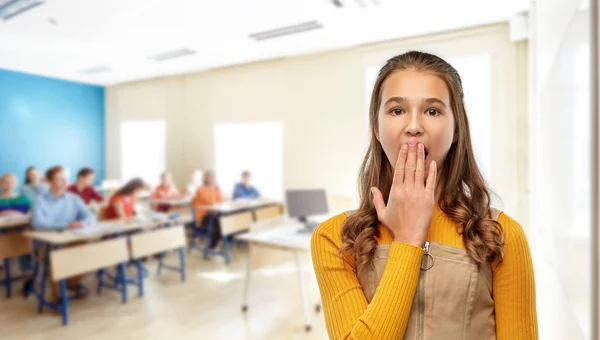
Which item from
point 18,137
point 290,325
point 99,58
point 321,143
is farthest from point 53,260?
point 18,137

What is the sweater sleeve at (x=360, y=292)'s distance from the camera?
2.22ft

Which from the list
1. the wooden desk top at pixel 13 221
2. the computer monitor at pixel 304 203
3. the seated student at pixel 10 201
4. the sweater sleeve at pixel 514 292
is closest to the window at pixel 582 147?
A: the sweater sleeve at pixel 514 292

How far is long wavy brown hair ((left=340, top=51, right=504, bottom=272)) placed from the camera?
0.75 meters

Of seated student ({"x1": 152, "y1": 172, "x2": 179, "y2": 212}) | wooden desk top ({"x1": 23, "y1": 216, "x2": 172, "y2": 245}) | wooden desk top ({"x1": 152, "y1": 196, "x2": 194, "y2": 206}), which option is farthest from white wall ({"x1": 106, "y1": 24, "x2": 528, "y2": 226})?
wooden desk top ({"x1": 23, "y1": 216, "x2": 172, "y2": 245})

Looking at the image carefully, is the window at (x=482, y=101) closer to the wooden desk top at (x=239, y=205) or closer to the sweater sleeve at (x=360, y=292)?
the wooden desk top at (x=239, y=205)

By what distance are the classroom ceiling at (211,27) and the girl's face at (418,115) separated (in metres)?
3.52

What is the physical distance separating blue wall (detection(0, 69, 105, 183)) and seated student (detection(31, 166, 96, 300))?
4.29 m

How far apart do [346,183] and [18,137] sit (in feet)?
21.0

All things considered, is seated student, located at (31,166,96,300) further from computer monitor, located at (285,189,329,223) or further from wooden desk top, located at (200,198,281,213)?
computer monitor, located at (285,189,329,223)

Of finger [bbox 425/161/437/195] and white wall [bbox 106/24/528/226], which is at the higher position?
white wall [bbox 106/24/528/226]

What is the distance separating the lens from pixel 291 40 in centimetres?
538

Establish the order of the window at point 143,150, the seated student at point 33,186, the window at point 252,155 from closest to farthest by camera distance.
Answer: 1. the seated student at point 33,186
2. the window at point 252,155
3. the window at point 143,150

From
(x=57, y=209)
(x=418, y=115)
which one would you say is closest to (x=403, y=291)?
(x=418, y=115)

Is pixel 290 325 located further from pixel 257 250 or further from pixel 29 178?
pixel 29 178
